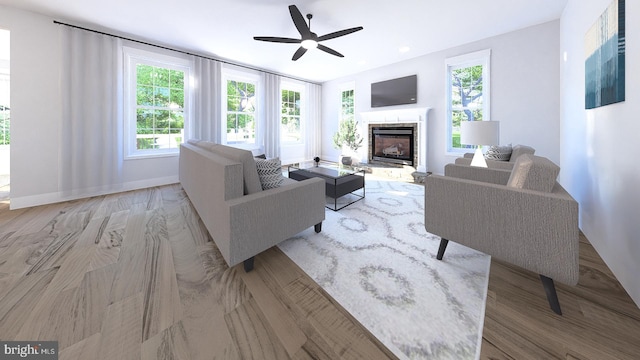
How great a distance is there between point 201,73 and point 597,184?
583cm

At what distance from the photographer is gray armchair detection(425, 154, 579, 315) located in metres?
1.17

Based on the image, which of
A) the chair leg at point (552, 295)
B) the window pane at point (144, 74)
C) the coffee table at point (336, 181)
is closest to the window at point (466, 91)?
the coffee table at point (336, 181)

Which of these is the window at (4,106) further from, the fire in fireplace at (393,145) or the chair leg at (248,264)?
the fire in fireplace at (393,145)

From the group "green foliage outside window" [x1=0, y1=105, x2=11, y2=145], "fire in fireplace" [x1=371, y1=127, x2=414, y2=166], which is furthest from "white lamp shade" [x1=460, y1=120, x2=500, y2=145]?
"green foliage outside window" [x1=0, y1=105, x2=11, y2=145]

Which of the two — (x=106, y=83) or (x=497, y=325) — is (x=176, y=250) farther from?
(x=106, y=83)

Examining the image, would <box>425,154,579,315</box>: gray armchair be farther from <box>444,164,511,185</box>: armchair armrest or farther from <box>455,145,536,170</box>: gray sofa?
<box>455,145,536,170</box>: gray sofa

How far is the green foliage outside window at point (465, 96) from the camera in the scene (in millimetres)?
4371

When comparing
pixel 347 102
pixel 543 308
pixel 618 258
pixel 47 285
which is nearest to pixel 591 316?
pixel 543 308

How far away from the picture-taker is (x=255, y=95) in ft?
19.1

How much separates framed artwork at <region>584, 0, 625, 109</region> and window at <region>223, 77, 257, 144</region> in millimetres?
5612

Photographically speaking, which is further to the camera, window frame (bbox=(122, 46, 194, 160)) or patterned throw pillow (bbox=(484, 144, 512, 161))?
window frame (bbox=(122, 46, 194, 160))

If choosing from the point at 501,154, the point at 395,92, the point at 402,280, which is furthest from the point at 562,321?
the point at 395,92

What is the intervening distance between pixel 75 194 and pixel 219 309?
3.89 meters

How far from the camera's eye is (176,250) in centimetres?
198
